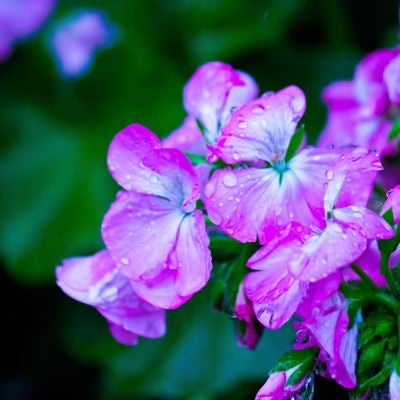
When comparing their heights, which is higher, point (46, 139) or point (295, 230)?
point (295, 230)

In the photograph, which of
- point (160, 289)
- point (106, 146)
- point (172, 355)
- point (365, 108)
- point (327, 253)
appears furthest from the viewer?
point (106, 146)

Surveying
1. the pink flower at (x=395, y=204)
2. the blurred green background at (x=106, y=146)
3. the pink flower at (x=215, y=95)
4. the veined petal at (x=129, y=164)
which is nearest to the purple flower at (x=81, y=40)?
the blurred green background at (x=106, y=146)

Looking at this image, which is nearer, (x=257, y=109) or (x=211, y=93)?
(x=257, y=109)

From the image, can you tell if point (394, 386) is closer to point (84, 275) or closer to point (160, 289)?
point (160, 289)

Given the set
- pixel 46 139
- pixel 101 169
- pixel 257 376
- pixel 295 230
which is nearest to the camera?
pixel 295 230

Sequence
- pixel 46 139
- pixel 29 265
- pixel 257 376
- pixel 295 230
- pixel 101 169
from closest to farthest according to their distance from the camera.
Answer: pixel 295 230, pixel 257 376, pixel 29 265, pixel 101 169, pixel 46 139

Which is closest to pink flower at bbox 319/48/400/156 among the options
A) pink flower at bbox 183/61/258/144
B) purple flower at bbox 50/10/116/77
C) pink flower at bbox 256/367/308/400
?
pink flower at bbox 183/61/258/144

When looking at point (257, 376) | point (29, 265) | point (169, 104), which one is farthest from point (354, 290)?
point (169, 104)

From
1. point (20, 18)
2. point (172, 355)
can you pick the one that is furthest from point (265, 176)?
point (20, 18)

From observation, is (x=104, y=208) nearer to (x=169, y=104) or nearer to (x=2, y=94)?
(x=169, y=104)
